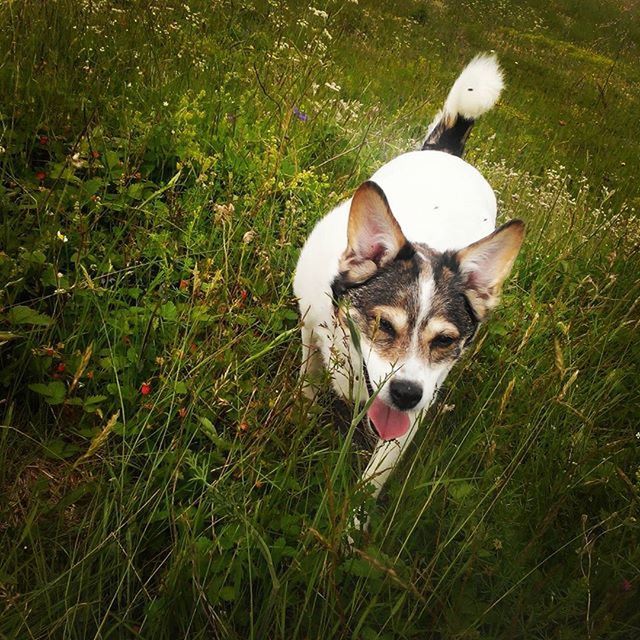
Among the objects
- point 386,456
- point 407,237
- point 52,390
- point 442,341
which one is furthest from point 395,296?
point 52,390

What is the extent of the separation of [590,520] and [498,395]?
0.59 meters

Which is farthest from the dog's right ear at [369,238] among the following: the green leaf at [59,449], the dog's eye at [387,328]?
the green leaf at [59,449]

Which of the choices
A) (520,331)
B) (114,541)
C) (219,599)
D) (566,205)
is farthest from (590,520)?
(566,205)

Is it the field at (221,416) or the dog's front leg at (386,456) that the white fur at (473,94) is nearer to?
the field at (221,416)

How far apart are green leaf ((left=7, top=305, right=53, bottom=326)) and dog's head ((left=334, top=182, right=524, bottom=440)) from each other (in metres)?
1.11

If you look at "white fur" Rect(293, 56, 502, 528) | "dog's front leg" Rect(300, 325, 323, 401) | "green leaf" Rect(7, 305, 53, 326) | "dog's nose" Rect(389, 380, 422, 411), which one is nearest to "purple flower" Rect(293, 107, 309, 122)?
"white fur" Rect(293, 56, 502, 528)

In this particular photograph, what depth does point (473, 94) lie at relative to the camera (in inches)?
163

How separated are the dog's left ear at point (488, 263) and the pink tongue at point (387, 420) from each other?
62 centimetres

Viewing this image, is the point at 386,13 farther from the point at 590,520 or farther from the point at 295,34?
the point at 590,520

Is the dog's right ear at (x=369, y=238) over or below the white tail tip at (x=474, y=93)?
below

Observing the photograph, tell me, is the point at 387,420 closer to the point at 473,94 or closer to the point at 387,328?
the point at 387,328

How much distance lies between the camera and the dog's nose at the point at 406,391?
214 cm

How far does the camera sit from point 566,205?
462 centimetres

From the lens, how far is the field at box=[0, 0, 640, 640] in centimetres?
140
